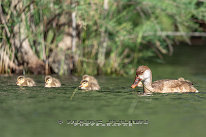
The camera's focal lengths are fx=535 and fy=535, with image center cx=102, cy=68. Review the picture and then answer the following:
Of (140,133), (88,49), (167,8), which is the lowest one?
(140,133)

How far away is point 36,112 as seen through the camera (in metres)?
8.81

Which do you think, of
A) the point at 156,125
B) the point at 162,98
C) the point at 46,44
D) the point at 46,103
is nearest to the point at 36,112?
the point at 46,103

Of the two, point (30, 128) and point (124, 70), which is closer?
point (30, 128)

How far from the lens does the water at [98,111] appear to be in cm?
744

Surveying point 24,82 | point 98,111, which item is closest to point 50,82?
point 24,82

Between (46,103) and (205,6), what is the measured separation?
27.0 feet

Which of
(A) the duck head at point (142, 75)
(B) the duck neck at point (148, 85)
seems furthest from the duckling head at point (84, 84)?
(B) the duck neck at point (148, 85)

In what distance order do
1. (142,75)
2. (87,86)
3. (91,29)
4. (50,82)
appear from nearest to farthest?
(142,75) < (87,86) < (50,82) < (91,29)

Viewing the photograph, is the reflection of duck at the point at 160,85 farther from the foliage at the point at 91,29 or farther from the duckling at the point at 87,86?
the foliage at the point at 91,29

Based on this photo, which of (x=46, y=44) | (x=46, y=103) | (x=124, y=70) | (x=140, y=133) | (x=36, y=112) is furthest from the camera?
(x=124, y=70)

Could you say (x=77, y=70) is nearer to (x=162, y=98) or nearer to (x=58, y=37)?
(x=58, y=37)

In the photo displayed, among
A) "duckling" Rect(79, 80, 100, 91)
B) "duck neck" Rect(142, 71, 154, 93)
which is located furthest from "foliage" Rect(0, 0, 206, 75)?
"duck neck" Rect(142, 71, 154, 93)

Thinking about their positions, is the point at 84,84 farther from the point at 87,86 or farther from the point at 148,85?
the point at 148,85

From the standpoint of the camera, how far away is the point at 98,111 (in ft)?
29.3
